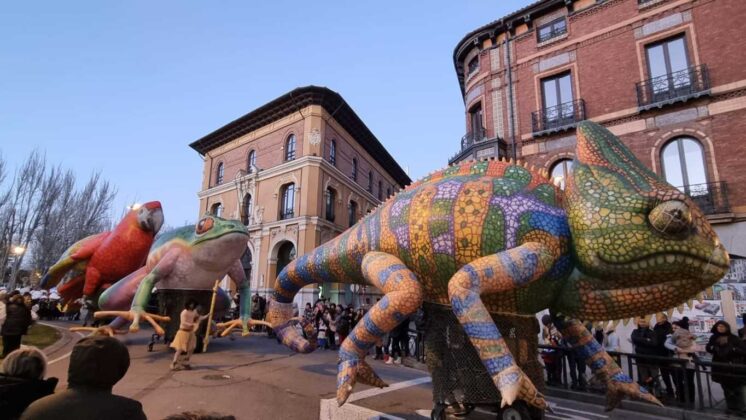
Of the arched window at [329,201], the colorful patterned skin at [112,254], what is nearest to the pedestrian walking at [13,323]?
the colorful patterned skin at [112,254]

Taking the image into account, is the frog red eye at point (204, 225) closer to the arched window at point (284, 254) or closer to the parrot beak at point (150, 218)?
the parrot beak at point (150, 218)

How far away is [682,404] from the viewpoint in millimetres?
6000

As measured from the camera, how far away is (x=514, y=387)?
7.80 ft

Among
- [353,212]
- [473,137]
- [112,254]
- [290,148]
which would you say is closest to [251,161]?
[290,148]

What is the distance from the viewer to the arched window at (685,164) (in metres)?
Result: 11.6

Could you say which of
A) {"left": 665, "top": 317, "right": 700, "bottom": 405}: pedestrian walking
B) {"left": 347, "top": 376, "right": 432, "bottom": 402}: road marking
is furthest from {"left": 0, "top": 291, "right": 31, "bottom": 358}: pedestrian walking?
{"left": 665, "top": 317, "right": 700, "bottom": 405}: pedestrian walking

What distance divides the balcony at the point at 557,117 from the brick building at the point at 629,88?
0.04 metres

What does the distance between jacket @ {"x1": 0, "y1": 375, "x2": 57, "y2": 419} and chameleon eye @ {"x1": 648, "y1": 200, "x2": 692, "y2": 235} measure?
3813 millimetres

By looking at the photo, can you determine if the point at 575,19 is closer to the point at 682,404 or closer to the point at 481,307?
the point at 682,404

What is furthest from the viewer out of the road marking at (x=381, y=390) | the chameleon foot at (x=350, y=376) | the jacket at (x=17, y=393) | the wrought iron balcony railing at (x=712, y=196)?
the wrought iron balcony railing at (x=712, y=196)

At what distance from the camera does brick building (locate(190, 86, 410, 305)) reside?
71.4ft

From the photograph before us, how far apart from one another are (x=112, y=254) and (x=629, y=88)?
1580 centimetres

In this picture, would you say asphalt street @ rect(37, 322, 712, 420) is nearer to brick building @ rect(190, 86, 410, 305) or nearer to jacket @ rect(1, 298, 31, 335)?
jacket @ rect(1, 298, 31, 335)

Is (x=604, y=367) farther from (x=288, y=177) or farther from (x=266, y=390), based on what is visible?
(x=288, y=177)
